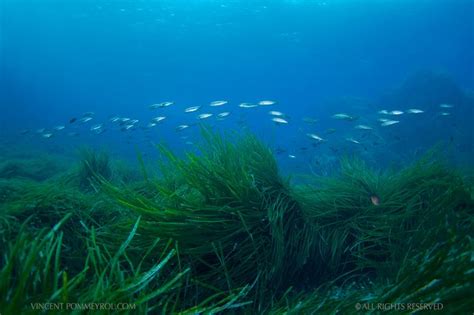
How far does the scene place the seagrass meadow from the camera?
5.69ft

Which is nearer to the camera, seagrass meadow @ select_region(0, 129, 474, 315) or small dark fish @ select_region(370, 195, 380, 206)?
seagrass meadow @ select_region(0, 129, 474, 315)

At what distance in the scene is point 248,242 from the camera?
2.80 metres

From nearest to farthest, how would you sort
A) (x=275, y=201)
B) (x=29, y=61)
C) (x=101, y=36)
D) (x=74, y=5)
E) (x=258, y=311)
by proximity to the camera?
(x=258, y=311)
(x=275, y=201)
(x=74, y=5)
(x=101, y=36)
(x=29, y=61)

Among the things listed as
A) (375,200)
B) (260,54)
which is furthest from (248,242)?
(260,54)

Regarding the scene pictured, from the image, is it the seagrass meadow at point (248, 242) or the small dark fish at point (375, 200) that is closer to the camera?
the seagrass meadow at point (248, 242)

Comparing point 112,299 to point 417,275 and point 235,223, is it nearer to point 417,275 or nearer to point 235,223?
point 235,223

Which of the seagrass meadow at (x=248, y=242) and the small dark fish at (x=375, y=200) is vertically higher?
the seagrass meadow at (x=248, y=242)

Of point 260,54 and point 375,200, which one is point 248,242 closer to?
point 375,200

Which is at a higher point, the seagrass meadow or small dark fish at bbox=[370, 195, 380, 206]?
the seagrass meadow

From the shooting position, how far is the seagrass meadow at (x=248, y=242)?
1734 mm

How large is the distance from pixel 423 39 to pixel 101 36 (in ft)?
253

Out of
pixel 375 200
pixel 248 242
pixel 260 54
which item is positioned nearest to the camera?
pixel 248 242

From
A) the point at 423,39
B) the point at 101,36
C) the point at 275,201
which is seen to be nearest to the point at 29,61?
the point at 101,36

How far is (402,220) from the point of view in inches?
125
